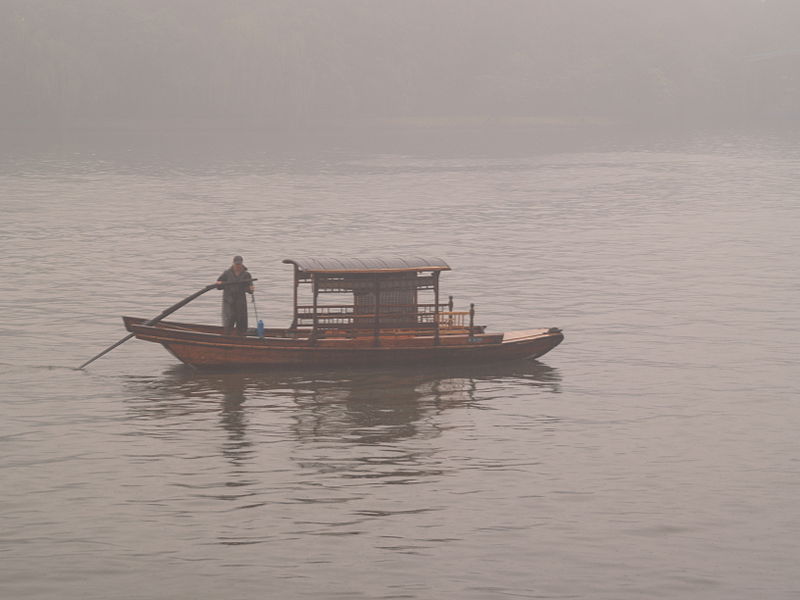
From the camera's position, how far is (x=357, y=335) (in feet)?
102

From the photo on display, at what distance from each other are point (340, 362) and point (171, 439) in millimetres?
6477

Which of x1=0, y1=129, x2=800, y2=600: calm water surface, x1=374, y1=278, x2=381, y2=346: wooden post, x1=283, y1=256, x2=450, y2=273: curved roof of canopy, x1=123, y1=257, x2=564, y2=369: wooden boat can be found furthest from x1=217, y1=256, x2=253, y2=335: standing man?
x1=374, y1=278, x2=381, y2=346: wooden post

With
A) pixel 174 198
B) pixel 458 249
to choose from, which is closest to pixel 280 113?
pixel 174 198

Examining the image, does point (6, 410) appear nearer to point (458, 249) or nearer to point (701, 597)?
point (701, 597)

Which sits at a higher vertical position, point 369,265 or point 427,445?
point 369,265

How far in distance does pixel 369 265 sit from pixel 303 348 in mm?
2722

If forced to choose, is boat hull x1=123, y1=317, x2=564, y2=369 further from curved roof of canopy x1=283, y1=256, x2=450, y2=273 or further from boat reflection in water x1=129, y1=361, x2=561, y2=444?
curved roof of canopy x1=283, y1=256, x2=450, y2=273

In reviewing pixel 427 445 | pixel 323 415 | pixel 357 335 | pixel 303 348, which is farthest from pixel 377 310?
pixel 427 445

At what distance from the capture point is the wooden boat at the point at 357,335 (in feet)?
100

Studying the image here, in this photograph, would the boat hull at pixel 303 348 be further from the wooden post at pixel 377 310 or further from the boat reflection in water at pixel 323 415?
the boat reflection in water at pixel 323 415

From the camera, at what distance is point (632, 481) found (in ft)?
76.5

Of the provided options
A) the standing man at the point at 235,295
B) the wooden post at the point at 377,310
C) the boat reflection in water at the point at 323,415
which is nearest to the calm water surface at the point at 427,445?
the boat reflection in water at the point at 323,415

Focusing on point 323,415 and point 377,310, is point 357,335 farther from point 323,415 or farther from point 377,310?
point 323,415

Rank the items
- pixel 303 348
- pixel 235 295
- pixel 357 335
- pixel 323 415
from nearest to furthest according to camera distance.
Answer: pixel 323 415, pixel 303 348, pixel 235 295, pixel 357 335
